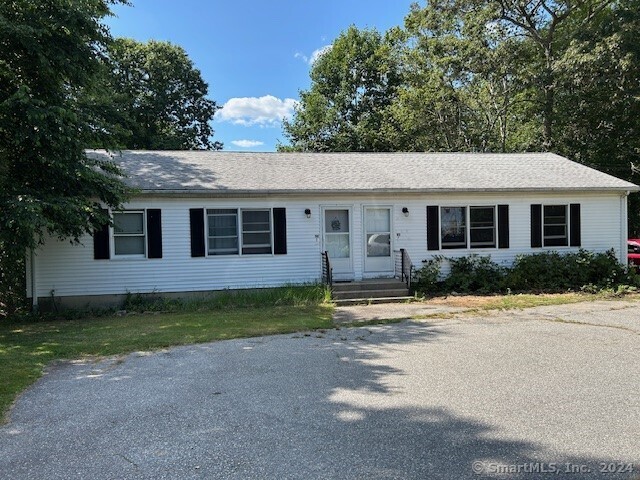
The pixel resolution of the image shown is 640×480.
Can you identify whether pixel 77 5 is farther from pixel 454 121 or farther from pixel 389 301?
pixel 454 121

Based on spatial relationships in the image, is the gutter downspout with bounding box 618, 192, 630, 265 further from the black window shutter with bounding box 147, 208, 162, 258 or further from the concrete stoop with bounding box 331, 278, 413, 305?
the black window shutter with bounding box 147, 208, 162, 258

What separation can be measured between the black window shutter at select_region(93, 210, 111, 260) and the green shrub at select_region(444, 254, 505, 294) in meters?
9.06

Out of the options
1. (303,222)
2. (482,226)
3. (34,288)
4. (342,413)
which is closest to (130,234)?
(34,288)

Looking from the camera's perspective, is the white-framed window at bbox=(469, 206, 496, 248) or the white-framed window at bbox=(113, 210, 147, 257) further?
the white-framed window at bbox=(469, 206, 496, 248)

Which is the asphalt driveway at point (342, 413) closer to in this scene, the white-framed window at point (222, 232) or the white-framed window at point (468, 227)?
the white-framed window at point (222, 232)

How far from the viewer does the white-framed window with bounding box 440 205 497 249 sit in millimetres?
13469

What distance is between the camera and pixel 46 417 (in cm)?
444

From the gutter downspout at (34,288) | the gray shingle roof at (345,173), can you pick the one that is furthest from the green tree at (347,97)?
the gutter downspout at (34,288)

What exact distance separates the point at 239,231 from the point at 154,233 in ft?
7.03

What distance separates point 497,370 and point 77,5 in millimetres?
9557

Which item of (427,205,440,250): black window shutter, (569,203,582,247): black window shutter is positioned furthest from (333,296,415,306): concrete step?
(569,203,582,247): black window shutter

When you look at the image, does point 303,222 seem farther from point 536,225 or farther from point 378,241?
point 536,225

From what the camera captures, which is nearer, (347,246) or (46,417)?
(46,417)

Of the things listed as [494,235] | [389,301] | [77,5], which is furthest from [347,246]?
[77,5]
